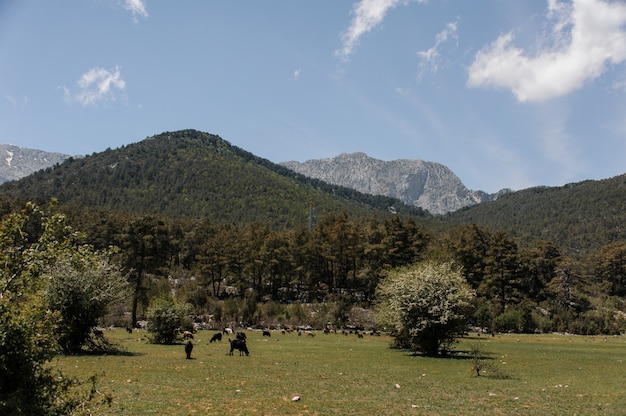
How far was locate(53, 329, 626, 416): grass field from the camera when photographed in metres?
13.0

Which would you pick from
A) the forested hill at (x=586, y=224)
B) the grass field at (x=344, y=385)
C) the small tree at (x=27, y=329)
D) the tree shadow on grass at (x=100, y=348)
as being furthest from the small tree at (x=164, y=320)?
the forested hill at (x=586, y=224)

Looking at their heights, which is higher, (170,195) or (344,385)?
(170,195)

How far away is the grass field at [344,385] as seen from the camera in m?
13.0

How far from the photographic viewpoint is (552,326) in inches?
2744

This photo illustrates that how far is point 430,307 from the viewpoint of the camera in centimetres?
2980

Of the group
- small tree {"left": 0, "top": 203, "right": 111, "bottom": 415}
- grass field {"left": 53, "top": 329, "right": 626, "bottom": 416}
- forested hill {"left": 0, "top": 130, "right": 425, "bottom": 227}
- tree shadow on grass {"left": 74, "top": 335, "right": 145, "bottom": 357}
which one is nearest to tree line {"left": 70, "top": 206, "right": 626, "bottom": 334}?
tree shadow on grass {"left": 74, "top": 335, "right": 145, "bottom": 357}

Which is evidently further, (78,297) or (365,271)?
(365,271)

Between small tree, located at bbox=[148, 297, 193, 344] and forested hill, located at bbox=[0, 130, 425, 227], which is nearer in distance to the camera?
small tree, located at bbox=[148, 297, 193, 344]

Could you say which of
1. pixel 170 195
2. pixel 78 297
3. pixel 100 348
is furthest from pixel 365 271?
pixel 170 195

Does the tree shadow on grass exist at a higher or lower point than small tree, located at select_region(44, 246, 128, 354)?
lower

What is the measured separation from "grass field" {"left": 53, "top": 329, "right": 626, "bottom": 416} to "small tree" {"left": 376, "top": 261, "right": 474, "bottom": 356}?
9.83 feet

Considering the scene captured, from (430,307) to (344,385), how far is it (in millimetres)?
14124

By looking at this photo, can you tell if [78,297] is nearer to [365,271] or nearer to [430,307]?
[430,307]

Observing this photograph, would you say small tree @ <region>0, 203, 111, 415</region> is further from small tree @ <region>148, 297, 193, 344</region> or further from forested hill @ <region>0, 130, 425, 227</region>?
forested hill @ <region>0, 130, 425, 227</region>
